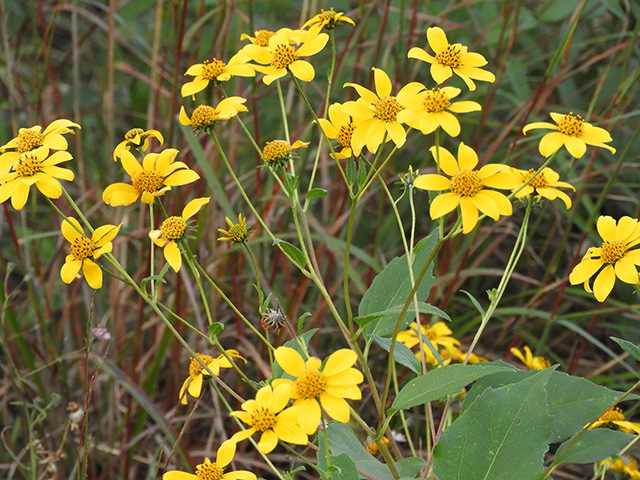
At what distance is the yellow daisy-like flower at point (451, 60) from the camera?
104 cm

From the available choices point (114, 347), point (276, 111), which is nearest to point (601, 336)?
point (276, 111)

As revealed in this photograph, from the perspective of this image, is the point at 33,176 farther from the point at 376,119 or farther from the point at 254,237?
the point at 254,237

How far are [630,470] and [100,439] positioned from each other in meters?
1.44

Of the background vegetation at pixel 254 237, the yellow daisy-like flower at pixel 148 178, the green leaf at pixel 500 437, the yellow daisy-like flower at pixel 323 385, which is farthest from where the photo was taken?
the background vegetation at pixel 254 237

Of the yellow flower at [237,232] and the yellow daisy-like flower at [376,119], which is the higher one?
the yellow daisy-like flower at [376,119]

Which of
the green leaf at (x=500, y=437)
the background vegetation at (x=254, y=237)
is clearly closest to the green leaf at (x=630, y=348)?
the green leaf at (x=500, y=437)

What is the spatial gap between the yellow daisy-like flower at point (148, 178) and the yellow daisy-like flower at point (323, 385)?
36 centimetres

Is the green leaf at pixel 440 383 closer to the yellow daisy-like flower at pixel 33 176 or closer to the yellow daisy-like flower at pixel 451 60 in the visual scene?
the yellow daisy-like flower at pixel 451 60

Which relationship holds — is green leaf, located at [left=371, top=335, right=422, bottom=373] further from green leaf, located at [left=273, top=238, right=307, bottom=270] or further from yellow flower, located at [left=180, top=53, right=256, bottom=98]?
yellow flower, located at [left=180, top=53, right=256, bottom=98]

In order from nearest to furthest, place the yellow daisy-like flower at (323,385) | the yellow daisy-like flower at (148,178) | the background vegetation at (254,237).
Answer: the yellow daisy-like flower at (323,385) → the yellow daisy-like flower at (148,178) → the background vegetation at (254,237)

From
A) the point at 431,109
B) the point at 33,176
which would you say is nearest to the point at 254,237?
the point at 33,176

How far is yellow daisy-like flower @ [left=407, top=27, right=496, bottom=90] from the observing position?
1.04 metres

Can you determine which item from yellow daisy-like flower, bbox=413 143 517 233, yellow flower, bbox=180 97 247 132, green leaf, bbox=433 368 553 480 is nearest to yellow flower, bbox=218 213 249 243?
yellow flower, bbox=180 97 247 132

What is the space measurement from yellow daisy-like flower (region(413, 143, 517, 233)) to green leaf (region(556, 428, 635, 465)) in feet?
1.25
